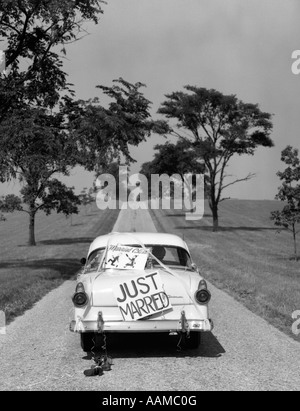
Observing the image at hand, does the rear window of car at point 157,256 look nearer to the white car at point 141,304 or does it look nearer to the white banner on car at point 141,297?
the white car at point 141,304

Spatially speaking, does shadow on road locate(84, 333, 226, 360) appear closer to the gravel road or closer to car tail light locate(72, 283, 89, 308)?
the gravel road

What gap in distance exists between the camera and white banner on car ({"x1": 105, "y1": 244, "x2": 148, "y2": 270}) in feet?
26.8

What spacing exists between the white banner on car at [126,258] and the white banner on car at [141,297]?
690 millimetres

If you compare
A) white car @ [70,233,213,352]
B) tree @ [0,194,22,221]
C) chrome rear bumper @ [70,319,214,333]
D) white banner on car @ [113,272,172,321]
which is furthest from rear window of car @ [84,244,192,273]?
tree @ [0,194,22,221]

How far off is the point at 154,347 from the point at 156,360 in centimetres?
90

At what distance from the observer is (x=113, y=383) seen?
6.06 m

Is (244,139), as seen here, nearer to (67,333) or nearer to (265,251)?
(265,251)

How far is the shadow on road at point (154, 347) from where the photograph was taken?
7.60 m

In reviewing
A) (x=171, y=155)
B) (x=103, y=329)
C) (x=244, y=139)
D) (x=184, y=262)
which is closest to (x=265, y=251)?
(x=244, y=139)

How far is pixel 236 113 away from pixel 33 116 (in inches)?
1201

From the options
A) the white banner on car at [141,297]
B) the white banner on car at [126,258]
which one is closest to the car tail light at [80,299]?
the white banner on car at [141,297]

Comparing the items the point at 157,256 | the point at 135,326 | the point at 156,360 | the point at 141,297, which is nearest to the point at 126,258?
the point at 157,256

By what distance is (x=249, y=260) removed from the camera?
2673 centimetres

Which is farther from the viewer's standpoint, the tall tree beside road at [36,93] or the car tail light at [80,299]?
the tall tree beside road at [36,93]
